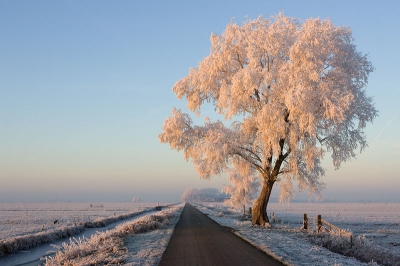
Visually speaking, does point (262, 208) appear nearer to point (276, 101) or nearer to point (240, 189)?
point (276, 101)

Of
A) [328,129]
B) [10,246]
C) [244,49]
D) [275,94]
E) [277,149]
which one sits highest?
[244,49]

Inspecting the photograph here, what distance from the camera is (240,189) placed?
58.7 m

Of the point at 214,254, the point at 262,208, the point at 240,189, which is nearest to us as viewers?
the point at 214,254

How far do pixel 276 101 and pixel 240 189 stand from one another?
1465 inches

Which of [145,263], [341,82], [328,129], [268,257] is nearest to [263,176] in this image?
[328,129]

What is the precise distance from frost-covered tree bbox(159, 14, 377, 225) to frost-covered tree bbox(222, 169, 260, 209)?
30316 millimetres

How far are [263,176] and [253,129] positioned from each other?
12.1ft

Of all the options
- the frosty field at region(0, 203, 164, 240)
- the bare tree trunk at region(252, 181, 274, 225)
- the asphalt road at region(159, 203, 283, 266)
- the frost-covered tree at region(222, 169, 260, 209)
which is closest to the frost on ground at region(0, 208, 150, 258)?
the frosty field at region(0, 203, 164, 240)

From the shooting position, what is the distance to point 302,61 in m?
22.7

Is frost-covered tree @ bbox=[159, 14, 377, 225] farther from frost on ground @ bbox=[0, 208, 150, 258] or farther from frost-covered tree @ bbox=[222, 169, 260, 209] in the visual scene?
frost-covered tree @ bbox=[222, 169, 260, 209]

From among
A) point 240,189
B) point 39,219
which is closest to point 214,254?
point 240,189

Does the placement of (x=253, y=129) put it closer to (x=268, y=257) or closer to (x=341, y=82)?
(x=341, y=82)

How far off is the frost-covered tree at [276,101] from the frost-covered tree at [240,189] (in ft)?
99.5

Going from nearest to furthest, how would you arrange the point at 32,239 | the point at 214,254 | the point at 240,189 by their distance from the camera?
the point at 214,254 → the point at 32,239 → the point at 240,189
